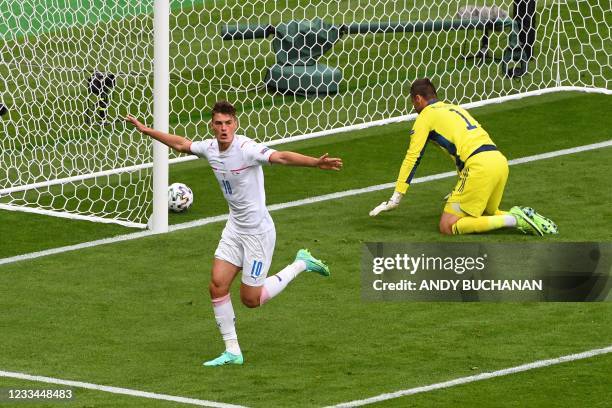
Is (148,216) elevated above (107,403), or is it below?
below

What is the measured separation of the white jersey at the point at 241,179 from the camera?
1154cm

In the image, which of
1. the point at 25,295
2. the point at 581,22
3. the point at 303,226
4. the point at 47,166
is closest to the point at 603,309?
the point at 303,226

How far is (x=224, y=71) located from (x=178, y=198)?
12.7 ft

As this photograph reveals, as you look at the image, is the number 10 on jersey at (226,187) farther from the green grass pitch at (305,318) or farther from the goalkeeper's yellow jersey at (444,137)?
the goalkeeper's yellow jersey at (444,137)

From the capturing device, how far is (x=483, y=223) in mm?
14633

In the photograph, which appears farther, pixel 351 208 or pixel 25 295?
pixel 351 208

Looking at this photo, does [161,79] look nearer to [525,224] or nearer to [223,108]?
[525,224]

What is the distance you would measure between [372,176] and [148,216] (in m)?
2.44

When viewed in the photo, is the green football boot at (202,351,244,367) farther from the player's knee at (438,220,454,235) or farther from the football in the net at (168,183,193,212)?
the football in the net at (168,183,193,212)

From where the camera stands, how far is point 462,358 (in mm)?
11578

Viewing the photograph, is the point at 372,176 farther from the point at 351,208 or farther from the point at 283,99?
the point at 283,99

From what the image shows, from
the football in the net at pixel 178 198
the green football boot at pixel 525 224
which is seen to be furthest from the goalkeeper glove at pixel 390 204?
the football in the net at pixel 178 198

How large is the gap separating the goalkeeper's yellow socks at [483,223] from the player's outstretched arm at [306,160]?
144 inches

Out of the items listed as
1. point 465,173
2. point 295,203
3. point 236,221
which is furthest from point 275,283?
point 295,203
